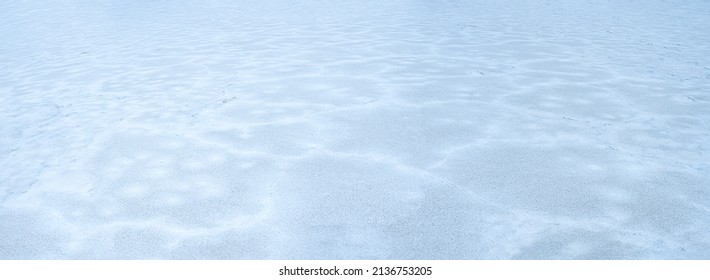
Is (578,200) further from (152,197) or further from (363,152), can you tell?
(152,197)

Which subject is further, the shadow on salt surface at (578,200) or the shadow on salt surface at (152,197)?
the shadow on salt surface at (152,197)

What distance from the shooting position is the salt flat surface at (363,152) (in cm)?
151

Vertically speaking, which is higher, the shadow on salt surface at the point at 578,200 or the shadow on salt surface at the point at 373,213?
the shadow on salt surface at the point at 578,200

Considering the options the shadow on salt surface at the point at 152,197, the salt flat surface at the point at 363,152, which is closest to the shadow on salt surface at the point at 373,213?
the salt flat surface at the point at 363,152

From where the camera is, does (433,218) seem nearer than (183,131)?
Yes

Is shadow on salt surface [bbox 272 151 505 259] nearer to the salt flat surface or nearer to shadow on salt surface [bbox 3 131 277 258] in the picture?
the salt flat surface

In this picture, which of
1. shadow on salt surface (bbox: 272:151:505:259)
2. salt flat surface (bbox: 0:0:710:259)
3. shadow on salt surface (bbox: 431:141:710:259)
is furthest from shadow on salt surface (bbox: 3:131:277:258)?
shadow on salt surface (bbox: 431:141:710:259)

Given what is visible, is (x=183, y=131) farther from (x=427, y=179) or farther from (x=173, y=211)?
(x=427, y=179)

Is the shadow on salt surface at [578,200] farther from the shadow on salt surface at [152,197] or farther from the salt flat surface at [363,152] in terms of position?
the shadow on salt surface at [152,197]

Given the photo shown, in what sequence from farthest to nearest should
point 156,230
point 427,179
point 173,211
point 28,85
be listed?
point 28,85, point 427,179, point 173,211, point 156,230

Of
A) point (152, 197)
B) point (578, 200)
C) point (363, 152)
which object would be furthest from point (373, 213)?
point (152, 197)

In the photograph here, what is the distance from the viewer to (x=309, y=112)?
2.71 meters
